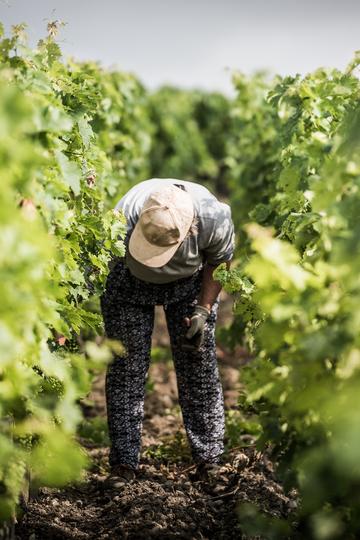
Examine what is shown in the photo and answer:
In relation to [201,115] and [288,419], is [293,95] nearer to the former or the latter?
[288,419]

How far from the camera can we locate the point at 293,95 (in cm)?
377

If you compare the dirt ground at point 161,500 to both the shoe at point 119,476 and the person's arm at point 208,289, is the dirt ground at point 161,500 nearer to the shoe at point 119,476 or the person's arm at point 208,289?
the shoe at point 119,476

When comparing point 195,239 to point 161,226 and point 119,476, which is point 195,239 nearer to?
point 161,226

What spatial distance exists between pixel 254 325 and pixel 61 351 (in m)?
0.90

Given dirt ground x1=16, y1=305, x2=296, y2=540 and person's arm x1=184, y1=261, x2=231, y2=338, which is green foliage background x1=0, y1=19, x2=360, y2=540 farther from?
dirt ground x1=16, y1=305, x2=296, y2=540

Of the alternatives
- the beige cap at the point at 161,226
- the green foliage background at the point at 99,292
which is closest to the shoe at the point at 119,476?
the green foliage background at the point at 99,292

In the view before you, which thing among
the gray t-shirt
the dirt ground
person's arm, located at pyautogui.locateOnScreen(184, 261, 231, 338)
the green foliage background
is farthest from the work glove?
the dirt ground

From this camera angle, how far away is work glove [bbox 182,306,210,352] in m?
3.42

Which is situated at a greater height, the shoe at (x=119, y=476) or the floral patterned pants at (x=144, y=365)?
the floral patterned pants at (x=144, y=365)

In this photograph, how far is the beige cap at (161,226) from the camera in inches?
122

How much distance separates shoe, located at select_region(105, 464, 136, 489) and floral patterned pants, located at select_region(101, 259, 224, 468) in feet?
0.11

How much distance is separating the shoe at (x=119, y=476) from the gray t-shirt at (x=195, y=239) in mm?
1016

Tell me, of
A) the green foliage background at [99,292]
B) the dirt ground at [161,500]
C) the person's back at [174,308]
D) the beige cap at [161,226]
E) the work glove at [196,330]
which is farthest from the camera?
the work glove at [196,330]

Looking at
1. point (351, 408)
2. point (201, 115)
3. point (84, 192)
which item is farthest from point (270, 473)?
point (201, 115)
